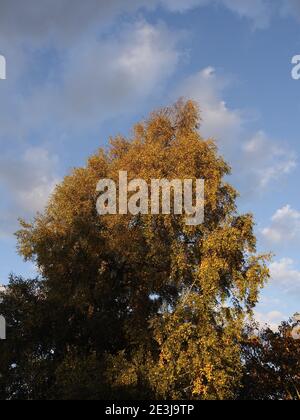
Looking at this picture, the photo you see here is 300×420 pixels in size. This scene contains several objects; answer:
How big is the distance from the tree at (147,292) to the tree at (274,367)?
81.2ft

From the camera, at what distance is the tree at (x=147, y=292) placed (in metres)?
25.8

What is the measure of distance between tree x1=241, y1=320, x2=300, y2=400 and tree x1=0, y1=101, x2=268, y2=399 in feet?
81.2

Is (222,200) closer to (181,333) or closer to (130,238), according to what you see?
(130,238)

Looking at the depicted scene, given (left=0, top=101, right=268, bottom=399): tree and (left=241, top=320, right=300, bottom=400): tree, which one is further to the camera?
(left=241, top=320, right=300, bottom=400): tree

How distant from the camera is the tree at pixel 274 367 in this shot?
5209cm

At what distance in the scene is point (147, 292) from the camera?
29828mm

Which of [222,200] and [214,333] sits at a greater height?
[222,200]

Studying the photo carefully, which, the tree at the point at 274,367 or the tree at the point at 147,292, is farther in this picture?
the tree at the point at 274,367

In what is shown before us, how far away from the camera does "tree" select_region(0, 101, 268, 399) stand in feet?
84.7

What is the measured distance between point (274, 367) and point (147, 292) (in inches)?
1149

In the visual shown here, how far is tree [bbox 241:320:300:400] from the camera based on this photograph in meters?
52.1
